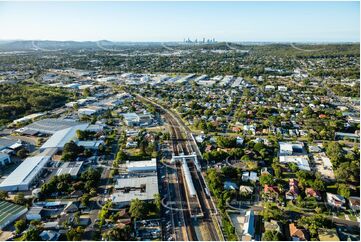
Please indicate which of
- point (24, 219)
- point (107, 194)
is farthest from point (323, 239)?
point (24, 219)

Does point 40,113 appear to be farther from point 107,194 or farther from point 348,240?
point 348,240

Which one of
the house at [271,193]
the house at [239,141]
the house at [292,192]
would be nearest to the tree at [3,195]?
the house at [271,193]

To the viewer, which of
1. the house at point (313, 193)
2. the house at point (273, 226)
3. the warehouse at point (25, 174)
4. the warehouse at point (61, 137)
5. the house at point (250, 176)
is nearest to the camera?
the house at point (273, 226)

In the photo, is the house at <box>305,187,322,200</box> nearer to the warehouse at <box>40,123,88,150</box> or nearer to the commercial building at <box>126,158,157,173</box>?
the commercial building at <box>126,158,157,173</box>

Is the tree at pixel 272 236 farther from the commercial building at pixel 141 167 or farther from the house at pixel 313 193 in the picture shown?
the commercial building at pixel 141 167

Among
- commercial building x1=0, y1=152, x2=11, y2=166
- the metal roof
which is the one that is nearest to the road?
the metal roof
